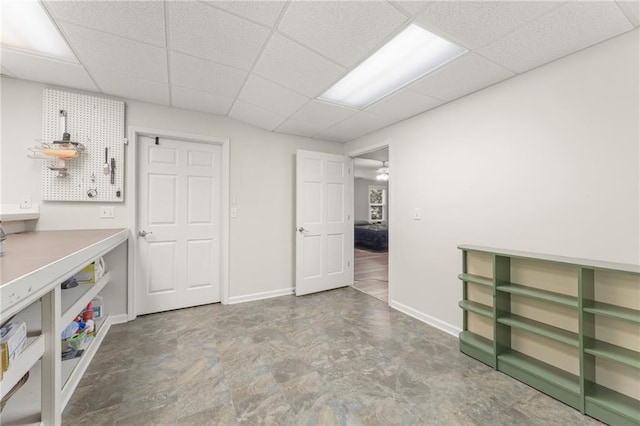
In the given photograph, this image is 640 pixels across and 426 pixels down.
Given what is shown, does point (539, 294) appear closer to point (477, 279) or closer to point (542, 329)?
point (542, 329)

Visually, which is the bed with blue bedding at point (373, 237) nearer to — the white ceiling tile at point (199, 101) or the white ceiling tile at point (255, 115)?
the white ceiling tile at point (255, 115)

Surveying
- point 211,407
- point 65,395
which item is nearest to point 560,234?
point 211,407

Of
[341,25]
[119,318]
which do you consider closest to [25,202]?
[119,318]

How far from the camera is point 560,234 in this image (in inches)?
72.8

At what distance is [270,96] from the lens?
101 inches

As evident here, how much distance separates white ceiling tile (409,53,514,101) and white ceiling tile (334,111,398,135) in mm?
714

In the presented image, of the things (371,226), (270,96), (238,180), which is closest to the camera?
(270,96)

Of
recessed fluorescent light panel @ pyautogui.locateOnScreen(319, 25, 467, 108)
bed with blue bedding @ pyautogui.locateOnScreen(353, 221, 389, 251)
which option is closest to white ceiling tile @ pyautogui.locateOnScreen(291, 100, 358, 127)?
recessed fluorescent light panel @ pyautogui.locateOnScreen(319, 25, 467, 108)

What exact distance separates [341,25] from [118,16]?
138 cm

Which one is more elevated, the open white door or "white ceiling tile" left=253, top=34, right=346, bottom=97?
"white ceiling tile" left=253, top=34, right=346, bottom=97

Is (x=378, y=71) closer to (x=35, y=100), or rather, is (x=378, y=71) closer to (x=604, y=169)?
(x=604, y=169)

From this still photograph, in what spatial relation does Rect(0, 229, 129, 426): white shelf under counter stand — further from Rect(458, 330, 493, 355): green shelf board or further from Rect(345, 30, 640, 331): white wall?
Rect(345, 30, 640, 331): white wall

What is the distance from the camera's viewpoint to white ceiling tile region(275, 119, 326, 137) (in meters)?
3.29

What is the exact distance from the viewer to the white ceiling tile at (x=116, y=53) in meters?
1.72
